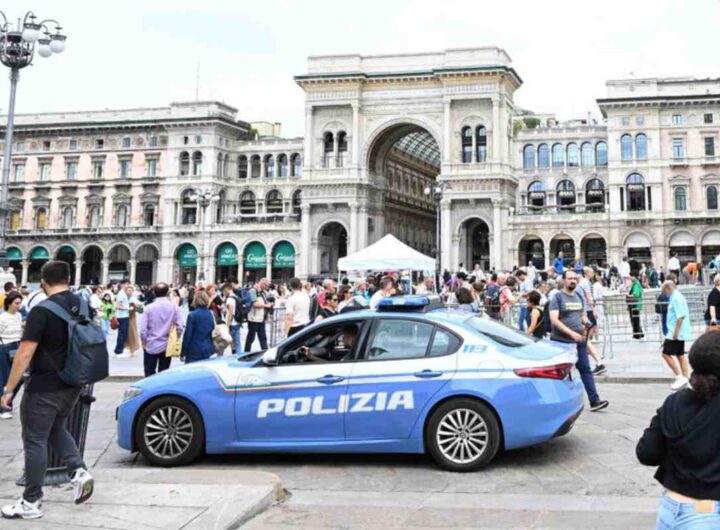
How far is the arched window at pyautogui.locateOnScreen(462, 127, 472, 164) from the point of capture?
60312 millimetres

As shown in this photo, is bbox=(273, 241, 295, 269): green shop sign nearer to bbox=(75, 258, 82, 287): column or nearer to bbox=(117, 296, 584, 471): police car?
bbox=(75, 258, 82, 287): column

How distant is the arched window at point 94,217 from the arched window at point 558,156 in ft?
159

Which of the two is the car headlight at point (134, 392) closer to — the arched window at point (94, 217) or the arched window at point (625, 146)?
the arched window at point (625, 146)

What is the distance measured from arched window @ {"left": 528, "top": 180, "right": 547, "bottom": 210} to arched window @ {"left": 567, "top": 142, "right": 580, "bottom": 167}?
11.6 ft

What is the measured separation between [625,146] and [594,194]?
7.72 m

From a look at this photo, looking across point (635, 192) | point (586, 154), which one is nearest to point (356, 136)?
point (586, 154)

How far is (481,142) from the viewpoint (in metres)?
60.2

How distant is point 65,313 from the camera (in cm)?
534

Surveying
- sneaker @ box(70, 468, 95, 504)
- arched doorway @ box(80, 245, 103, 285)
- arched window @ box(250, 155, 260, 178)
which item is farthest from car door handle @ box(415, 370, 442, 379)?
arched doorway @ box(80, 245, 103, 285)

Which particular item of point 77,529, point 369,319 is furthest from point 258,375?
point 77,529

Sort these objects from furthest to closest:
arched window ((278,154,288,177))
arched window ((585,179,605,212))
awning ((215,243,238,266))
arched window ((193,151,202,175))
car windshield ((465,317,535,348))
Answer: arched window ((278,154,288,177)) → arched window ((193,151,202,175)) → arched window ((585,179,605,212)) → awning ((215,243,238,266)) → car windshield ((465,317,535,348))

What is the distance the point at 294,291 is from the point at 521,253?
2058 inches

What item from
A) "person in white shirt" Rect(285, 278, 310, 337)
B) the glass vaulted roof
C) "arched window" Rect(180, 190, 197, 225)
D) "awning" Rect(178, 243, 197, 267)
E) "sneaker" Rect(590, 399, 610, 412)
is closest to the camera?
"sneaker" Rect(590, 399, 610, 412)

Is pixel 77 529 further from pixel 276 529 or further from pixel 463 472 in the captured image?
pixel 463 472
